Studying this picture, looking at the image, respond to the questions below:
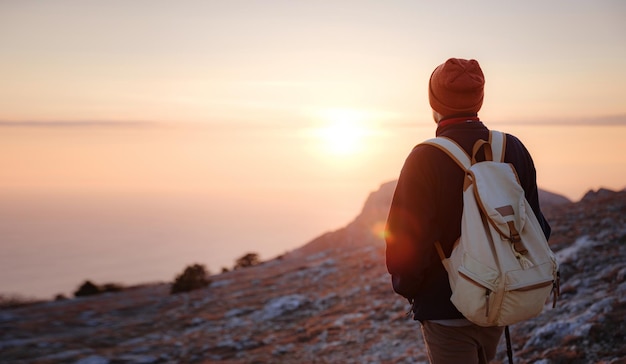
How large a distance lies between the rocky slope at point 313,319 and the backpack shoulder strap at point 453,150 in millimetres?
5838

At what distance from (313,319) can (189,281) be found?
15524mm

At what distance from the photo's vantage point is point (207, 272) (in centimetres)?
3462

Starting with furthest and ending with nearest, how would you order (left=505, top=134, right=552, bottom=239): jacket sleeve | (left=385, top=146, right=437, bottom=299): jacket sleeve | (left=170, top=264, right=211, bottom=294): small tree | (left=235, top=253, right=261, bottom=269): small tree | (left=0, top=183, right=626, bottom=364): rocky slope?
(left=235, top=253, right=261, bottom=269): small tree
(left=170, top=264, right=211, bottom=294): small tree
(left=0, top=183, right=626, bottom=364): rocky slope
(left=505, top=134, right=552, bottom=239): jacket sleeve
(left=385, top=146, right=437, bottom=299): jacket sleeve

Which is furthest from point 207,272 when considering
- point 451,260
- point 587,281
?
point 451,260

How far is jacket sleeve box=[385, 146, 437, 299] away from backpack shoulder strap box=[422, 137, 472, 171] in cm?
9

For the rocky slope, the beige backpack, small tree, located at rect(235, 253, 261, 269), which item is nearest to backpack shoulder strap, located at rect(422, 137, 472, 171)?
the beige backpack

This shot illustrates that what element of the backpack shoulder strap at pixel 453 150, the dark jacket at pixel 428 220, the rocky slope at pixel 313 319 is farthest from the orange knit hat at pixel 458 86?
the rocky slope at pixel 313 319

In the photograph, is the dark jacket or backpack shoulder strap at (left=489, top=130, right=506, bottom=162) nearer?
the dark jacket

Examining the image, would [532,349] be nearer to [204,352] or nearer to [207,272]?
[204,352]

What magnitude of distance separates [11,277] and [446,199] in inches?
8676

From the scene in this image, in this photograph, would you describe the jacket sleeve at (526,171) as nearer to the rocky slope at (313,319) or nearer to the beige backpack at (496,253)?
the beige backpack at (496,253)

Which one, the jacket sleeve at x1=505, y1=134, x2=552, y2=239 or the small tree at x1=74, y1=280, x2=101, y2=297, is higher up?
the jacket sleeve at x1=505, y1=134, x2=552, y2=239

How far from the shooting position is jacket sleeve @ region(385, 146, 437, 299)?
10.7ft

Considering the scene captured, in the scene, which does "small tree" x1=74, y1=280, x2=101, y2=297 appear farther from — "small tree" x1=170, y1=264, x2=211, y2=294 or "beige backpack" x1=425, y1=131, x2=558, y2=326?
"beige backpack" x1=425, y1=131, x2=558, y2=326
